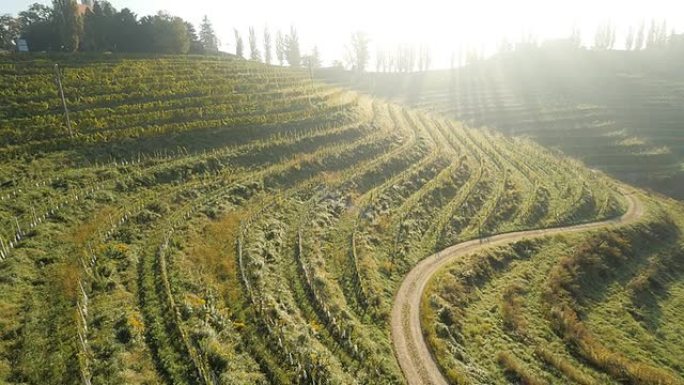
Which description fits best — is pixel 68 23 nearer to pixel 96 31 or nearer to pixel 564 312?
pixel 96 31

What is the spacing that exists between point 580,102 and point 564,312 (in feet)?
352

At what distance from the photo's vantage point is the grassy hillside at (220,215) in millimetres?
21094

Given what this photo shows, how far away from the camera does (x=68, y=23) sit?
8856 centimetres

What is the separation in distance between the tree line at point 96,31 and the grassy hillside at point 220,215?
17727 mm

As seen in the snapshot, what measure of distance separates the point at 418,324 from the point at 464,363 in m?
3.89

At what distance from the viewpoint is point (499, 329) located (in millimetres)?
30453

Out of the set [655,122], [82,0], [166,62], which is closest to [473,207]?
[166,62]

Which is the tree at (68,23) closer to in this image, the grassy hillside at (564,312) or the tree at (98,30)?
the tree at (98,30)

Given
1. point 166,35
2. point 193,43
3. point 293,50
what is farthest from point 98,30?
point 293,50

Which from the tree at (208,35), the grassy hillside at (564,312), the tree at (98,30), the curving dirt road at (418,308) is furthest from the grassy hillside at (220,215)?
the tree at (208,35)

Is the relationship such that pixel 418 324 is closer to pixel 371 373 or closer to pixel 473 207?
pixel 371 373

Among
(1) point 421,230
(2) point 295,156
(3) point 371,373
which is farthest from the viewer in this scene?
(2) point 295,156

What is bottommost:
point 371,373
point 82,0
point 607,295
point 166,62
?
point 607,295

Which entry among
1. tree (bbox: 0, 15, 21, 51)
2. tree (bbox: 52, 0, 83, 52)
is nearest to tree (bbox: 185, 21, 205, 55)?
tree (bbox: 52, 0, 83, 52)
